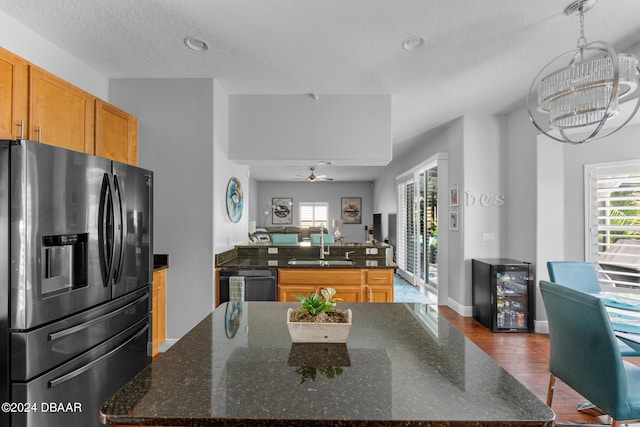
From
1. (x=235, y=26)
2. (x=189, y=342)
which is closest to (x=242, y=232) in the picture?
(x=235, y=26)

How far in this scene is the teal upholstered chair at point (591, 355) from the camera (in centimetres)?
156

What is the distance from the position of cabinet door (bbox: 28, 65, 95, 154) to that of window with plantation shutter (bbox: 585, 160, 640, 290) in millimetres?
4765

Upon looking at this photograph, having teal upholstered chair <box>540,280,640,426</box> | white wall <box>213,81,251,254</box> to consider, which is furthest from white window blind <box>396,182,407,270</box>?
teal upholstered chair <box>540,280,640,426</box>

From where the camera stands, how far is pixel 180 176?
10.5ft

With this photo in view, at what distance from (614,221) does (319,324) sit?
375 centimetres

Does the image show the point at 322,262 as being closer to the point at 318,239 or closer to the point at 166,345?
the point at 318,239

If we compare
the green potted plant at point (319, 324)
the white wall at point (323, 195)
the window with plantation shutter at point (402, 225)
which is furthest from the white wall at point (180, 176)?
the white wall at point (323, 195)

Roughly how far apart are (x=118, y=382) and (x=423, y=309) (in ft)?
6.19

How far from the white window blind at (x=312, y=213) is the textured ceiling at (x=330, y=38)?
24.5ft

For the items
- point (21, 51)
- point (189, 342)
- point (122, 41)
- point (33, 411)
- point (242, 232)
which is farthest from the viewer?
point (242, 232)

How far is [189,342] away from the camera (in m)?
1.23

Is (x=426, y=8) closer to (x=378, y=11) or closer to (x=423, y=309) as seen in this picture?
(x=378, y=11)

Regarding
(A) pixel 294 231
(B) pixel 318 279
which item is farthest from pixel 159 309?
(A) pixel 294 231

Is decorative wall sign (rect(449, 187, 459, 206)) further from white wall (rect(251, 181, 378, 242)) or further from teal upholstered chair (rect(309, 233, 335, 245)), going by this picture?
white wall (rect(251, 181, 378, 242))
